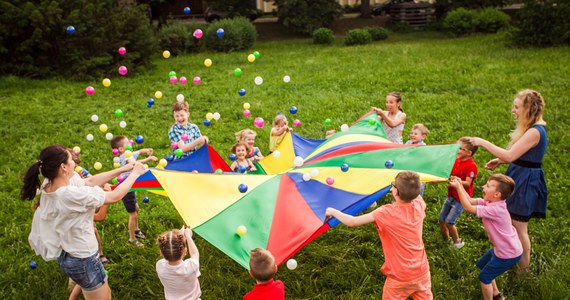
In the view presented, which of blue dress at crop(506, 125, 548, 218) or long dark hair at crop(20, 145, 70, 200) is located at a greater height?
long dark hair at crop(20, 145, 70, 200)

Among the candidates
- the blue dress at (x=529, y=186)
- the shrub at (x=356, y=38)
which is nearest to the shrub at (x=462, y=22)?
the shrub at (x=356, y=38)

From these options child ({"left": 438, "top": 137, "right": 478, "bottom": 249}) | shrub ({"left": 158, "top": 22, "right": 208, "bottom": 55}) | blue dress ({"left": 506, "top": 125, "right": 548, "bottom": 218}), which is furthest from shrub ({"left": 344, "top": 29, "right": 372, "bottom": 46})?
blue dress ({"left": 506, "top": 125, "right": 548, "bottom": 218})

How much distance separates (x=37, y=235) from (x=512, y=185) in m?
3.67

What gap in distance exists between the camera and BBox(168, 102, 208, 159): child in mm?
5406

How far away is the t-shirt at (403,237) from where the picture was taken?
3.55m

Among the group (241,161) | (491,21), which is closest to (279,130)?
(241,161)

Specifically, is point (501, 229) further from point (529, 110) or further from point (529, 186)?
point (529, 110)

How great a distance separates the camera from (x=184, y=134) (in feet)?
18.0

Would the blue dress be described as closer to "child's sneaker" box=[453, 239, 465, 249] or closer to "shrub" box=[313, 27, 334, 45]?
"child's sneaker" box=[453, 239, 465, 249]

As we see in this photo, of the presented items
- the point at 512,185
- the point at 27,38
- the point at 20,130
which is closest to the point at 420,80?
the point at 512,185

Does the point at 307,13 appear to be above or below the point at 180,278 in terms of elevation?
below

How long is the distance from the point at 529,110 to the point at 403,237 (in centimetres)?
169

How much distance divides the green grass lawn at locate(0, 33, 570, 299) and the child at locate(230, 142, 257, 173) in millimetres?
903

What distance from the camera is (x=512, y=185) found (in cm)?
387
